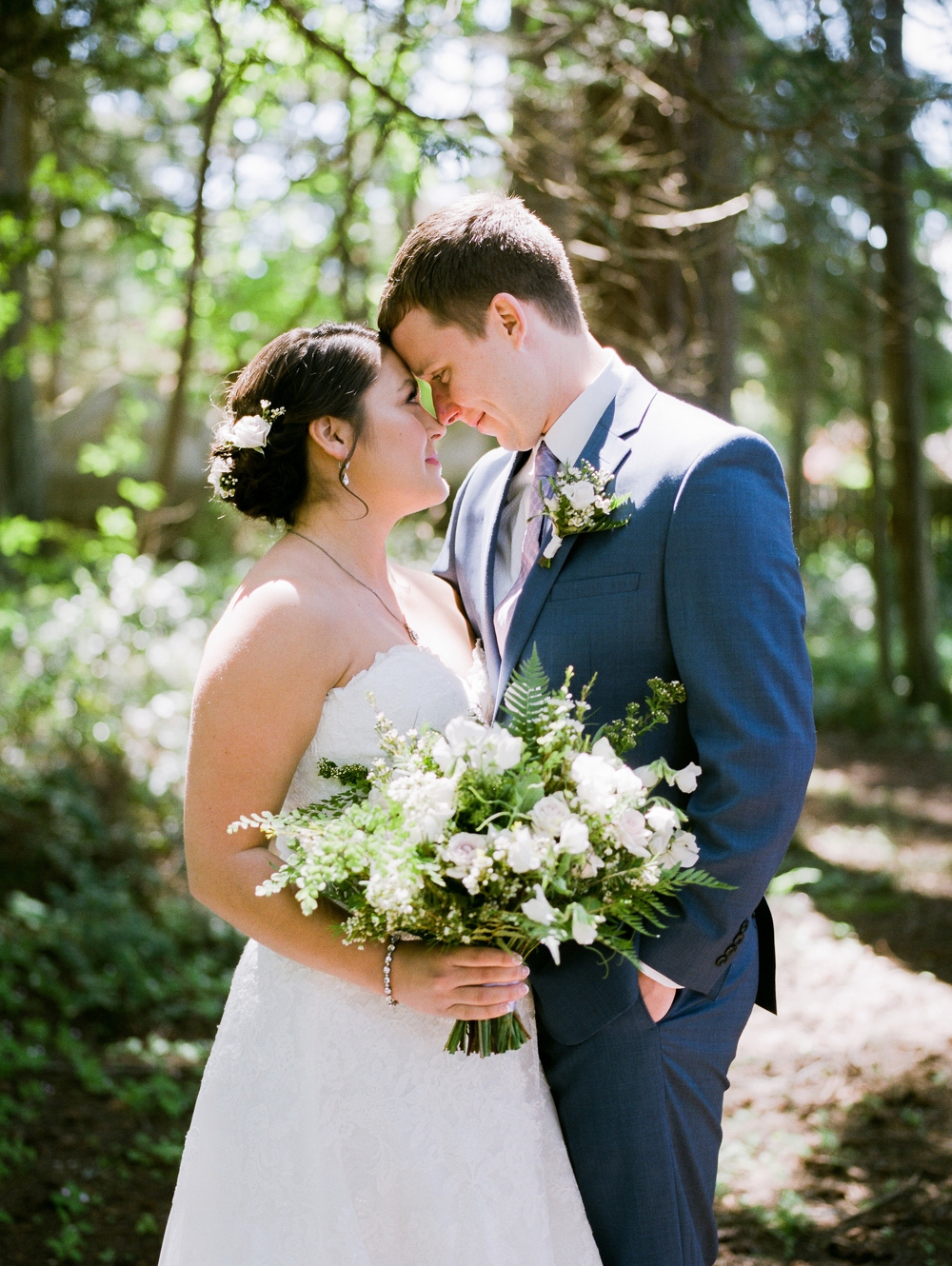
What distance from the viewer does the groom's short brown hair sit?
97.3 inches

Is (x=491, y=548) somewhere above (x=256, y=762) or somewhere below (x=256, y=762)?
above

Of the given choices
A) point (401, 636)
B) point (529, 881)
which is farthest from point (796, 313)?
point (529, 881)

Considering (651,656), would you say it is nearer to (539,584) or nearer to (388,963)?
(539,584)

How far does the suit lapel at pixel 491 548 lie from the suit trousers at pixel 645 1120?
33.8 inches

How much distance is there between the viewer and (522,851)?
1.69m

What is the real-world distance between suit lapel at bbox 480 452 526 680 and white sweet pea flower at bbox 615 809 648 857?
2.84 ft

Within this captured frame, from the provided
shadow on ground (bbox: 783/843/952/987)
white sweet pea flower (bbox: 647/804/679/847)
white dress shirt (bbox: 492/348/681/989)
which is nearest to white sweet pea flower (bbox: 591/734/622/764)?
white sweet pea flower (bbox: 647/804/679/847)

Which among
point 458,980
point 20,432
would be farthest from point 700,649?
point 20,432

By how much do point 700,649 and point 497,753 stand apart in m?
0.56

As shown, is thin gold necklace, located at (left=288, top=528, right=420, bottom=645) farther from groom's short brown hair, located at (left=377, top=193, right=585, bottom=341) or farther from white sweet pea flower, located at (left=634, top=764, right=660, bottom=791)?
white sweet pea flower, located at (left=634, top=764, right=660, bottom=791)

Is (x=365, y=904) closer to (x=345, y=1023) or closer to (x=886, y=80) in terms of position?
(x=345, y=1023)

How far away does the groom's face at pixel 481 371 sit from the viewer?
2.52 m

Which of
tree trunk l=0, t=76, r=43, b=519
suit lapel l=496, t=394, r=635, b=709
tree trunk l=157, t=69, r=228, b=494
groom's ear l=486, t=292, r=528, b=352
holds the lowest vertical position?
suit lapel l=496, t=394, r=635, b=709

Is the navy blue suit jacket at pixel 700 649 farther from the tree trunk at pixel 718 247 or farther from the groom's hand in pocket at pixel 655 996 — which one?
the tree trunk at pixel 718 247
